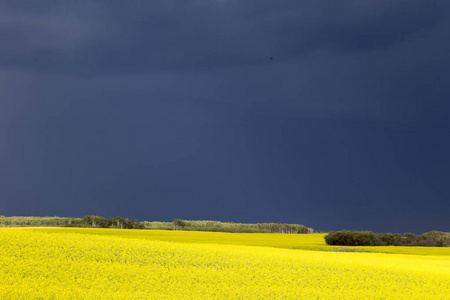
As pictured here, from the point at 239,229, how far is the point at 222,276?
6477cm

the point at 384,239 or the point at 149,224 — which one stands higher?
the point at 149,224

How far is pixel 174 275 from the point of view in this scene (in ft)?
73.7

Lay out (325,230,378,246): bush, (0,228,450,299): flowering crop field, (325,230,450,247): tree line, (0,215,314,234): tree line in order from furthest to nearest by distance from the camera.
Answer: (0,215,314,234): tree line < (325,230,450,247): tree line < (325,230,378,246): bush < (0,228,450,299): flowering crop field

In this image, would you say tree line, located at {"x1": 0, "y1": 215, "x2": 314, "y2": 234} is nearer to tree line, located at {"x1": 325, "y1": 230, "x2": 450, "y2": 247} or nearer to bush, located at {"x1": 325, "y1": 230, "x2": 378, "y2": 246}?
tree line, located at {"x1": 325, "y1": 230, "x2": 450, "y2": 247}

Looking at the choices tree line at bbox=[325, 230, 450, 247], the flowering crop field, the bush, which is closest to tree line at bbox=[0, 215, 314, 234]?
tree line at bbox=[325, 230, 450, 247]

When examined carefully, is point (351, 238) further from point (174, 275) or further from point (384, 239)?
point (174, 275)

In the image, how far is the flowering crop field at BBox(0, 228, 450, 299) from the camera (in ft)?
62.3

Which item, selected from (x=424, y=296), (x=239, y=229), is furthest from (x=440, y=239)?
(x=424, y=296)

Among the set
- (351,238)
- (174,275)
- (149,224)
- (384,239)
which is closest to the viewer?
(174,275)

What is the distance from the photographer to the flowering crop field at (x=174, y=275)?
19.0 meters

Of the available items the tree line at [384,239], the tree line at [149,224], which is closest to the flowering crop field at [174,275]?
the tree line at [384,239]

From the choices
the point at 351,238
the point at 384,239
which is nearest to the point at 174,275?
the point at 351,238

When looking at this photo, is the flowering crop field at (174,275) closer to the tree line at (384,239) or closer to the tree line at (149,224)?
the tree line at (384,239)

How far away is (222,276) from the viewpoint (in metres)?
22.8
